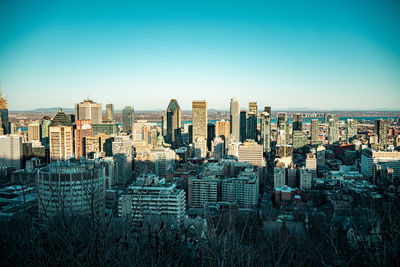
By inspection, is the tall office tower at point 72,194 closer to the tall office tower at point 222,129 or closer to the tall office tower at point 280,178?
the tall office tower at point 280,178

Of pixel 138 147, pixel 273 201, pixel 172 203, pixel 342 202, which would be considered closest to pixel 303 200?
pixel 273 201

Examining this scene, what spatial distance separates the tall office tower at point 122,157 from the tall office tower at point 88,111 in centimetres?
1456

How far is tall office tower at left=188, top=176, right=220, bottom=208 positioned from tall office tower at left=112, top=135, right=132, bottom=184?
4095 millimetres

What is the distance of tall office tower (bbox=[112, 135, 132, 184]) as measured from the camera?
1536 cm

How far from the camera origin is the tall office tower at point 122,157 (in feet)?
50.4

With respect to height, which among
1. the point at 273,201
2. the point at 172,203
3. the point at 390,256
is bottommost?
the point at 273,201

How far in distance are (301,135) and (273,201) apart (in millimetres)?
15879

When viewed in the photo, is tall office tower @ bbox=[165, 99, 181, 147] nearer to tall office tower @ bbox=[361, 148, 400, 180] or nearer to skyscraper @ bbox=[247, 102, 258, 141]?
skyscraper @ bbox=[247, 102, 258, 141]

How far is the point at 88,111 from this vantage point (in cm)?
3272

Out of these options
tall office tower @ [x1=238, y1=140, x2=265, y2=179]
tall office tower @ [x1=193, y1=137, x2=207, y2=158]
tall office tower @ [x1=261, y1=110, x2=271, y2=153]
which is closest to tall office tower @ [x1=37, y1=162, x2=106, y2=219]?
tall office tower @ [x1=238, y1=140, x2=265, y2=179]

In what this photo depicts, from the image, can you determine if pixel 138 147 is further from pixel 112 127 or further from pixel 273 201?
pixel 273 201

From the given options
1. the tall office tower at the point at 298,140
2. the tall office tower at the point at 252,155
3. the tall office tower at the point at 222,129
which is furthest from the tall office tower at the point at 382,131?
the tall office tower at the point at 222,129

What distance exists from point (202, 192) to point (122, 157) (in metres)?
5.90

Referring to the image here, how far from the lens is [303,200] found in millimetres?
12047
